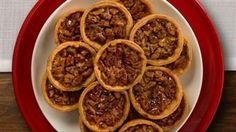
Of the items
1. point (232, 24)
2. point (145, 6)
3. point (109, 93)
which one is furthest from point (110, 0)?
point (232, 24)

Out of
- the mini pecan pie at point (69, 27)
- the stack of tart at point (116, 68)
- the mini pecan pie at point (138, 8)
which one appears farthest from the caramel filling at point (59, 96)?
the mini pecan pie at point (138, 8)

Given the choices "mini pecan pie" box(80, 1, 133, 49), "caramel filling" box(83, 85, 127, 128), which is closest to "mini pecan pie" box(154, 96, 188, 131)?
"caramel filling" box(83, 85, 127, 128)

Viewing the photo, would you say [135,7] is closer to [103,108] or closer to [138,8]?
[138,8]

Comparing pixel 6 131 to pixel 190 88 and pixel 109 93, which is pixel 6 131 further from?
pixel 190 88

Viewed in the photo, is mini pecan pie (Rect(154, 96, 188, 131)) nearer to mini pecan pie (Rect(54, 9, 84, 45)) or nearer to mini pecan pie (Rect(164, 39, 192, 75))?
mini pecan pie (Rect(164, 39, 192, 75))

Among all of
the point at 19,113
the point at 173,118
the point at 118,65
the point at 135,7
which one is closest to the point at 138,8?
the point at 135,7

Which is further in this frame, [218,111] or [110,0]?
[218,111]
